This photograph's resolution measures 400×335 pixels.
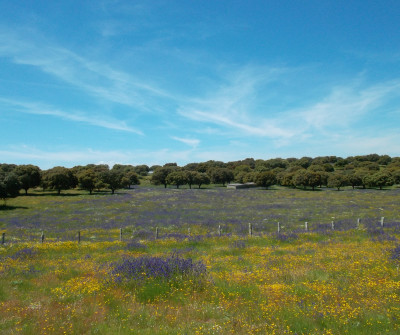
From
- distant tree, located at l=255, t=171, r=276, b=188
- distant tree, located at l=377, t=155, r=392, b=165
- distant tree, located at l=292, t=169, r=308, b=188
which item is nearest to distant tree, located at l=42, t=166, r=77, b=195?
distant tree, located at l=255, t=171, r=276, b=188

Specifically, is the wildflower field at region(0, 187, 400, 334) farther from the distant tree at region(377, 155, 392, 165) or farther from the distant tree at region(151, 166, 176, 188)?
the distant tree at region(377, 155, 392, 165)

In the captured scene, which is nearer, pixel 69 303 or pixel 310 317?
pixel 310 317

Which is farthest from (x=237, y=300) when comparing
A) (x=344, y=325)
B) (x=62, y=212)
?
(x=62, y=212)

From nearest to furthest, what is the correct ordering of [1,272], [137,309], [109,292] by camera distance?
[137,309] → [109,292] → [1,272]

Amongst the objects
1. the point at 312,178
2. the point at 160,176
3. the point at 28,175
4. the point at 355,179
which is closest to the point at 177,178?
the point at 160,176

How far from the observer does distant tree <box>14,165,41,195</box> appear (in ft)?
243

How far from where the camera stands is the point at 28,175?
249 feet

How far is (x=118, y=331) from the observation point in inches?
268

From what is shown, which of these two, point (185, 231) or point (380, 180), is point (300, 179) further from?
point (185, 231)

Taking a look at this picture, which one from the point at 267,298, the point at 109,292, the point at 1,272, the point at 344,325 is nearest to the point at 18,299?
the point at 109,292

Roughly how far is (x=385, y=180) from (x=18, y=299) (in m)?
115

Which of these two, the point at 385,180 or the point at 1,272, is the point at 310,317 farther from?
the point at 385,180

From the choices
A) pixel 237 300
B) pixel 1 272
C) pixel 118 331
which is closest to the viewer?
pixel 118 331

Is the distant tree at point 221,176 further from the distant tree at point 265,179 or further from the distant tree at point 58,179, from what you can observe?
the distant tree at point 58,179
